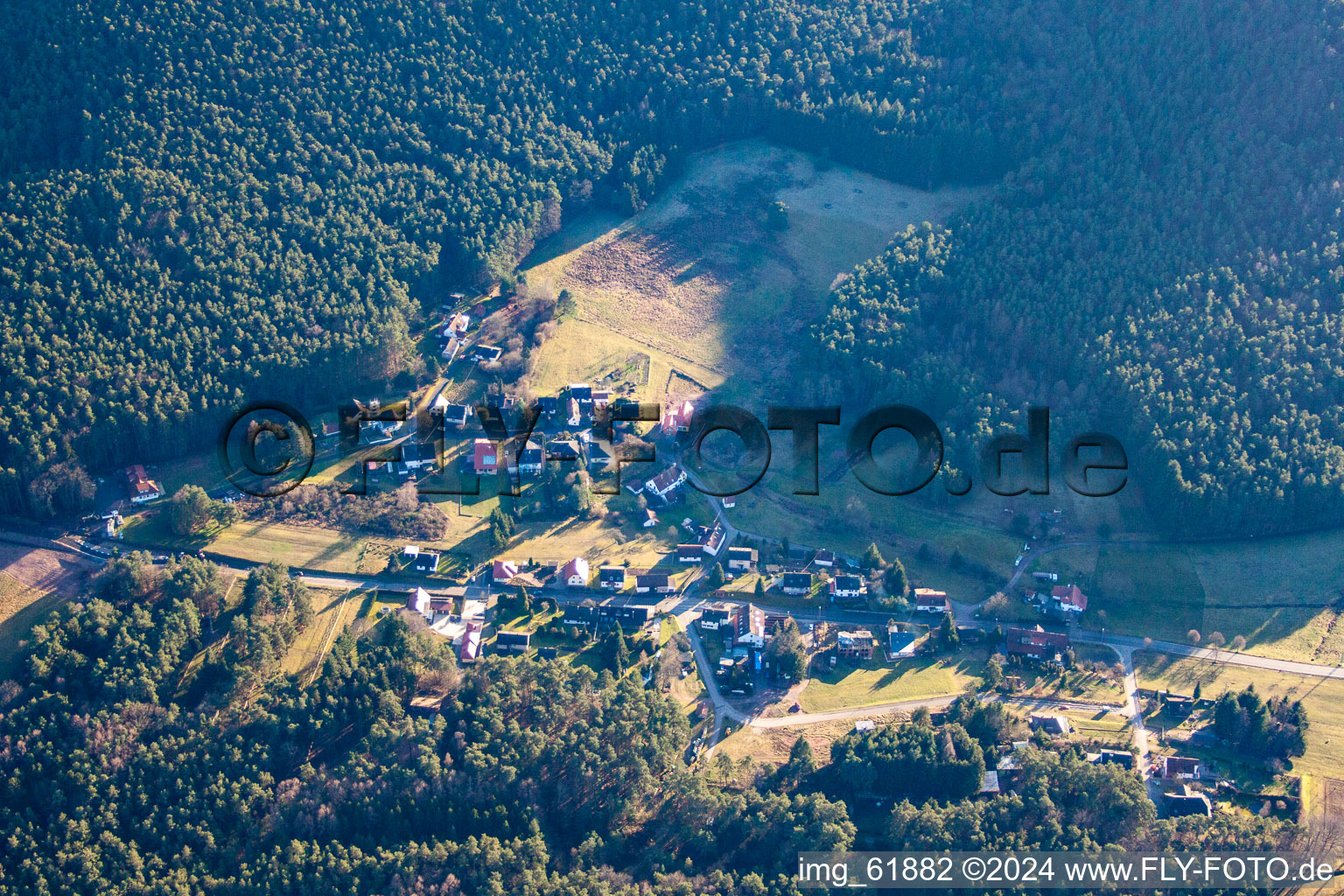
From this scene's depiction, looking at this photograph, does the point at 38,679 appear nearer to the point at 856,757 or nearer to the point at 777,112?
the point at 856,757

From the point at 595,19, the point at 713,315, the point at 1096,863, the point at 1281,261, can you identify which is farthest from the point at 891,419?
the point at 595,19

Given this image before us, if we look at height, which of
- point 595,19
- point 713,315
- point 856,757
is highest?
point 595,19

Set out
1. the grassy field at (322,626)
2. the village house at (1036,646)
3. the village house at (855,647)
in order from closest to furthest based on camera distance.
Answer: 1. the grassy field at (322,626)
2. the village house at (855,647)
3. the village house at (1036,646)

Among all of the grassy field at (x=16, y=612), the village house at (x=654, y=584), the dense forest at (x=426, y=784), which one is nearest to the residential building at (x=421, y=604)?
the dense forest at (x=426, y=784)

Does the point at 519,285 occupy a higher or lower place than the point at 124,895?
higher

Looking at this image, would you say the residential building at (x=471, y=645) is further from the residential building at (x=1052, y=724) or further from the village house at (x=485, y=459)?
the residential building at (x=1052, y=724)

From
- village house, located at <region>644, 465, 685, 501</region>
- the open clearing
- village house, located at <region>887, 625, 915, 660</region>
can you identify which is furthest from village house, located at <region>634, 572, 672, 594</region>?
the open clearing
